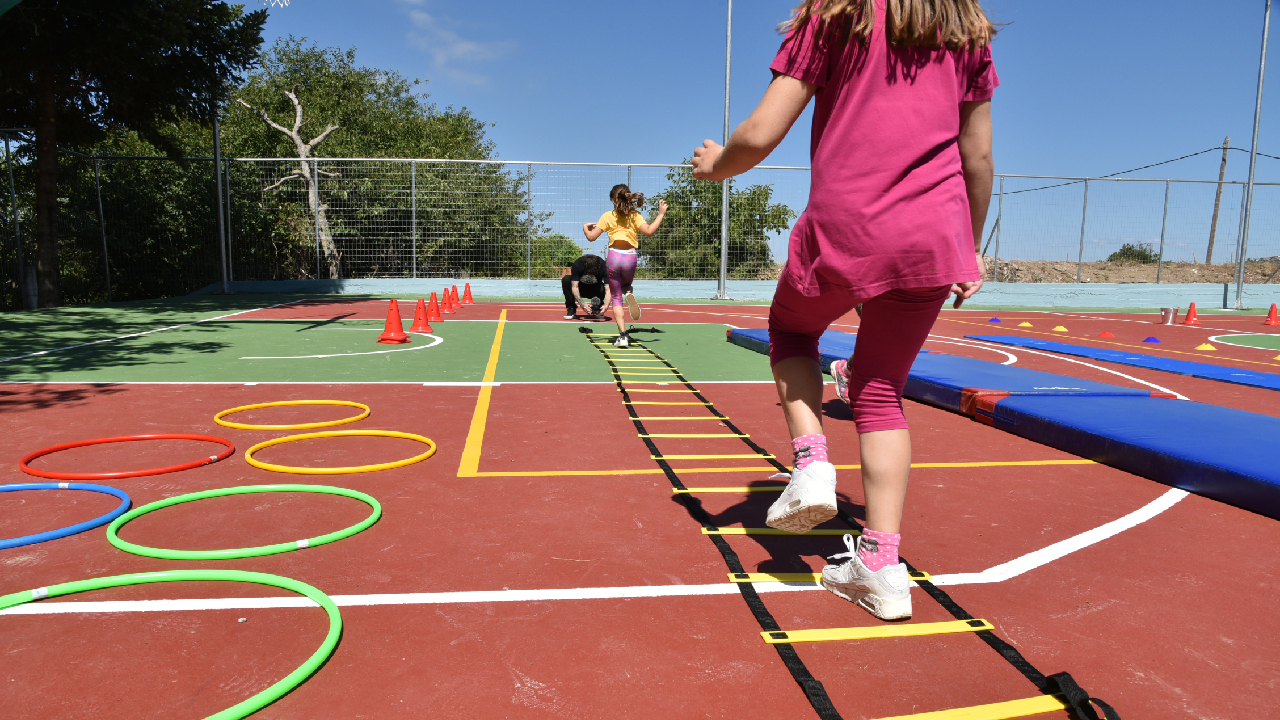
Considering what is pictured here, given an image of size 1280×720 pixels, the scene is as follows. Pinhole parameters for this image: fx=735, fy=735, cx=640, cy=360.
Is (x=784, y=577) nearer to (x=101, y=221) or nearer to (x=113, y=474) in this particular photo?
(x=113, y=474)

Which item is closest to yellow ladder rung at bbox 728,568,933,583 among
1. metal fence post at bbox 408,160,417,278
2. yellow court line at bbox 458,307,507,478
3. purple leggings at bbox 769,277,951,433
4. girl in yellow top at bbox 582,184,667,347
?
purple leggings at bbox 769,277,951,433

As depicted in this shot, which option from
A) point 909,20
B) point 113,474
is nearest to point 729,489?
point 909,20

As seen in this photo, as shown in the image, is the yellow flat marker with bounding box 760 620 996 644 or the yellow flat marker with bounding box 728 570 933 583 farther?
the yellow flat marker with bounding box 728 570 933 583

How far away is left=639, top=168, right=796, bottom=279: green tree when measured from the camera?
62.4 ft

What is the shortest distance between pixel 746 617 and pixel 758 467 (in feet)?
5.61

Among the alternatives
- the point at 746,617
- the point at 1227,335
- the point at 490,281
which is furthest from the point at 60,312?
the point at 1227,335

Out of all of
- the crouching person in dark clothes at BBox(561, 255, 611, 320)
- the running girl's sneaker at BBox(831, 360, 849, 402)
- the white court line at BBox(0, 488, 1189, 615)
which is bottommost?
the white court line at BBox(0, 488, 1189, 615)

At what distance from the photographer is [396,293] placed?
62.8 feet

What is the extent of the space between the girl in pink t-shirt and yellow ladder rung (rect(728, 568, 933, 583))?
0.16 metres

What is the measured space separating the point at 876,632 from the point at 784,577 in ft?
1.40

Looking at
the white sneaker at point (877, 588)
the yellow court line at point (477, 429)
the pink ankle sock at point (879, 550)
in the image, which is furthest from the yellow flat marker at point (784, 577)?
the yellow court line at point (477, 429)

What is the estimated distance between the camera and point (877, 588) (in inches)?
87.0

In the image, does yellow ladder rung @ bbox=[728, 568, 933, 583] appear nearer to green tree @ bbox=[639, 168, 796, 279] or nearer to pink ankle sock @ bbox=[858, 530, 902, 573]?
pink ankle sock @ bbox=[858, 530, 902, 573]

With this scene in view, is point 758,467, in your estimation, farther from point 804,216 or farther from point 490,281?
point 490,281
